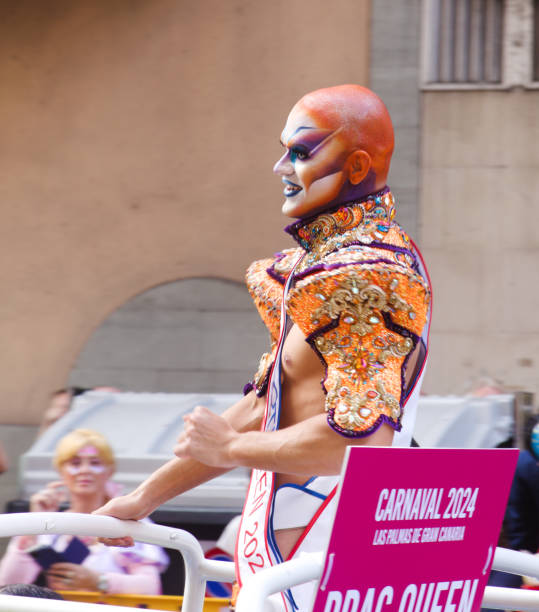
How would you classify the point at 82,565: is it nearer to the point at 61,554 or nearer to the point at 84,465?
the point at 61,554

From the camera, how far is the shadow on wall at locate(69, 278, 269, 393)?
7582mm

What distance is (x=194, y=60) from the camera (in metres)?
7.68

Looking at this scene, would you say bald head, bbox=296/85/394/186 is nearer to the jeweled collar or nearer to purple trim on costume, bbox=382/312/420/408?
the jeweled collar

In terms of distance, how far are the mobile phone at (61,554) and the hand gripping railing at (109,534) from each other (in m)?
1.89

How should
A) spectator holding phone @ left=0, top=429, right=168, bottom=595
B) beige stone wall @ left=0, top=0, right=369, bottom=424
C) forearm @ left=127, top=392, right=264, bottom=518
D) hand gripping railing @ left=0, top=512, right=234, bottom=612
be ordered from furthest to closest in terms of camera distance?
beige stone wall @ left=0, top=0, right=369, bottom=424
spectator holding phone @ left=0, top=429, right=168, bottom=595
forearm @ left=127, top=392, right=264, bottom=518
hand gripping railing @ left=0, top=512, right=234, bottom=612

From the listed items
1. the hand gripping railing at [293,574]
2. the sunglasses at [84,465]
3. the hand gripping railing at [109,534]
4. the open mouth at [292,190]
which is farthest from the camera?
the sunglasses at [84,465]

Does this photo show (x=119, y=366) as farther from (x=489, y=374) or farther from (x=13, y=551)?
(x=13, y=551)

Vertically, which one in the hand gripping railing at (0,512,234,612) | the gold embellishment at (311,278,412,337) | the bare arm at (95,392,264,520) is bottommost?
the hand gripping railing at (0,512,234,612)

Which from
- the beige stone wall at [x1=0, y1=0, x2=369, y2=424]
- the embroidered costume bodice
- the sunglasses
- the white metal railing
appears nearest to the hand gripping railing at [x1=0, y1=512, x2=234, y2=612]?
the white metal railing

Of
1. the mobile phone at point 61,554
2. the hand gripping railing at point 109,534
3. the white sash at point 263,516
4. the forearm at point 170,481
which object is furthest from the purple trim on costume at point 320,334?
the mobile phone at point 61,554

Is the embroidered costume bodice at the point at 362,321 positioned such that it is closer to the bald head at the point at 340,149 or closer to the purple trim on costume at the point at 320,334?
the purple trim on costume at the point at 320,334

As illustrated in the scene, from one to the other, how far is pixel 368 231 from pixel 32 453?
413cm

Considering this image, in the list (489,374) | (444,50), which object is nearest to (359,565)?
(489,374)

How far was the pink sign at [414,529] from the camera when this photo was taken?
136 cm
